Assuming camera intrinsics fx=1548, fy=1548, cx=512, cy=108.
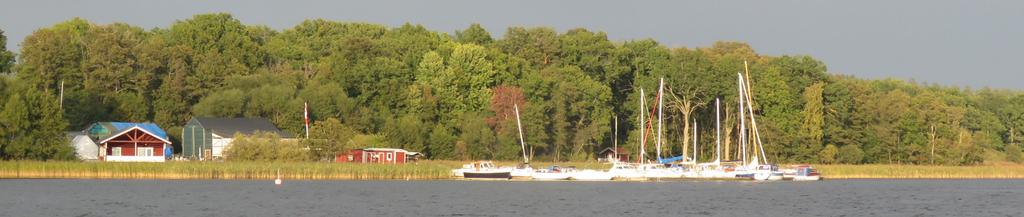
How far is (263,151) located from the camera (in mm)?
96438

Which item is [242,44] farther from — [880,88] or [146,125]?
[880,88]

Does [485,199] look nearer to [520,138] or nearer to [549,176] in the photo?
[549,176]

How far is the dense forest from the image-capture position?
114 metres

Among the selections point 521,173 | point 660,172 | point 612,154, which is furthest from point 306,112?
point 612,154

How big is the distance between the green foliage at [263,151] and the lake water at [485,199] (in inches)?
410

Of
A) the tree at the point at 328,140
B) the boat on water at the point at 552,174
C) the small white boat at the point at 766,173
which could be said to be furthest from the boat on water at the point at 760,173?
the tree at the point at 328,140

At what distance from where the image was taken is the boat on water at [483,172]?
9250cm

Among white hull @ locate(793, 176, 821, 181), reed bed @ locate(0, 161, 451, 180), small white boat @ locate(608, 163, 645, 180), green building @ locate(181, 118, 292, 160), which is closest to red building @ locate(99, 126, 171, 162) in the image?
green building @ locate(181, 118, 292, 160)

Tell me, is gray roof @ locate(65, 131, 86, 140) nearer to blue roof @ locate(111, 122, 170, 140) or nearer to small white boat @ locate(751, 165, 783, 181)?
blue roof @ locate(111, 122, 170, 140)

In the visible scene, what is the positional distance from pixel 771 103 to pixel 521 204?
196ft

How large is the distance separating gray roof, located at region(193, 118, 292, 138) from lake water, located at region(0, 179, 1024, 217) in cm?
2048

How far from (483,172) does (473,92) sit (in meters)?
29.1

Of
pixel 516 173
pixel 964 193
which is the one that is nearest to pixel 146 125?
pixel 516 173

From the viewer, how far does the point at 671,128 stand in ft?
408
